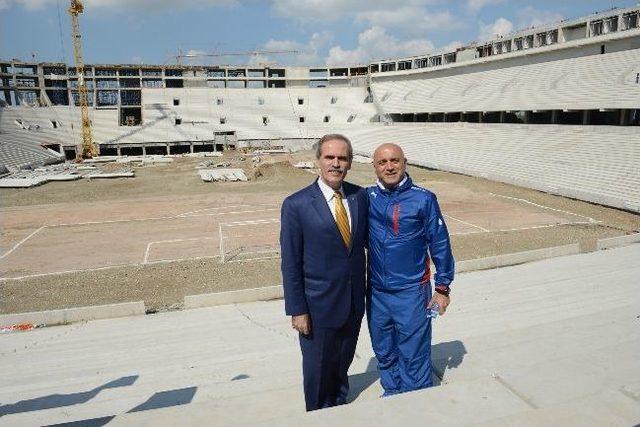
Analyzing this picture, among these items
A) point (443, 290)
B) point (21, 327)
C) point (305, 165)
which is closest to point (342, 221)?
point (443, 290)

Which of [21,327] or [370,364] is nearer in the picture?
[370,364]

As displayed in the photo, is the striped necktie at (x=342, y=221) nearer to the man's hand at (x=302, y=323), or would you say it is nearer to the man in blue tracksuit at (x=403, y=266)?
the man in blue tracksuit at (x=403, y=266)

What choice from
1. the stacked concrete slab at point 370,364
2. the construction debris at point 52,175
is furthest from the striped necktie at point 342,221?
the construction debris at point 52,175

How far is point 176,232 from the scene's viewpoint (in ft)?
64.5

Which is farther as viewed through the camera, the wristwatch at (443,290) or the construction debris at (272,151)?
the construction debris at (272,151)

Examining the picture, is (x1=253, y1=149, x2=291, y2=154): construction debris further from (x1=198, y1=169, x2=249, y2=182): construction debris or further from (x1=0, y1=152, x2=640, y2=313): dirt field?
(x1=0, y1=152, x2=640, y2=313): dirt field

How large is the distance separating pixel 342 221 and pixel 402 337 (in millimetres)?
1074

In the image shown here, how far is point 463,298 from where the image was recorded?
6871 millimetres

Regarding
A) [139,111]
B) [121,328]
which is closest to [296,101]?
[139,111]

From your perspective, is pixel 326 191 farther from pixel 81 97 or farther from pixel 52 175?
pixel 81 97

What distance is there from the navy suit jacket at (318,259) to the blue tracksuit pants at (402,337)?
1.19 ft

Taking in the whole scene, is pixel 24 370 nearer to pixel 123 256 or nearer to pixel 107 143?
pixel 123 256

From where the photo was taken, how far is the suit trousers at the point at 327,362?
3.22 meters

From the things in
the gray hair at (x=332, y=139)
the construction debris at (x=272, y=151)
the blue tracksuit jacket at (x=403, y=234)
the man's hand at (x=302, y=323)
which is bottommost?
the man's hand at (x=302, y=323)
